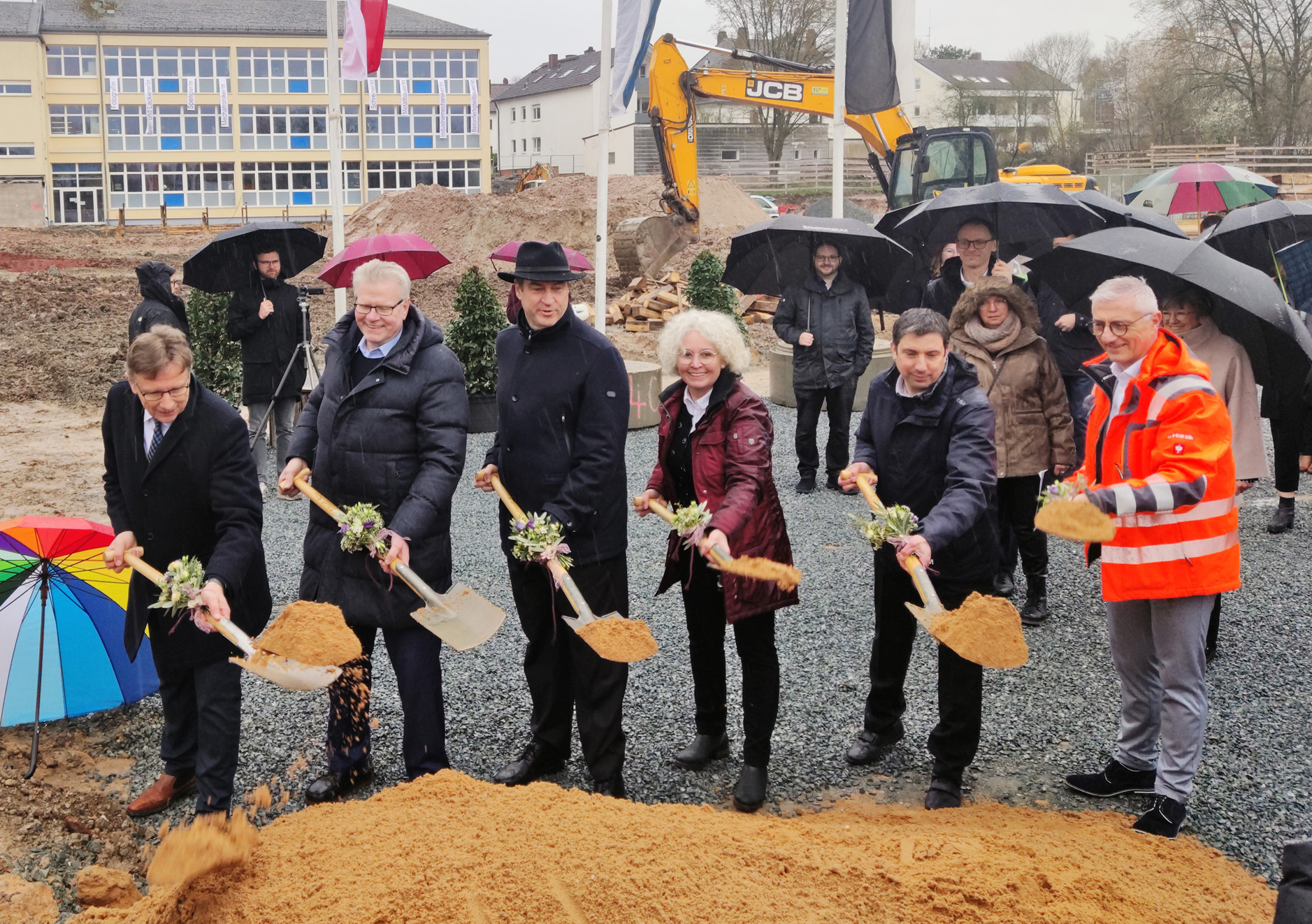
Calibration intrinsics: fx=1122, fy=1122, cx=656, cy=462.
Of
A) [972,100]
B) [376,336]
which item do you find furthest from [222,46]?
[376,336]

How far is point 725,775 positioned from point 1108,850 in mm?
1509

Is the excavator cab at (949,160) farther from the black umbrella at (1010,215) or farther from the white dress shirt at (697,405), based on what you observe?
the white dress shirt at (697,405)

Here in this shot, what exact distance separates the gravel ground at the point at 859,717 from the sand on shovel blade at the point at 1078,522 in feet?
3.99

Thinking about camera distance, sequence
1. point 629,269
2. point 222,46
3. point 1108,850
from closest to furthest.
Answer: point 1108,850
point 629,269
point 222,46

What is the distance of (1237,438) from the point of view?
18.7ft

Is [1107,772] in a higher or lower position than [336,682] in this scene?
lower

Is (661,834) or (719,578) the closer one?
(661,834)

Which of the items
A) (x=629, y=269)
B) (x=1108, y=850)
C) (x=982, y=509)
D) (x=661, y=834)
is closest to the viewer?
(x=661, y=834)

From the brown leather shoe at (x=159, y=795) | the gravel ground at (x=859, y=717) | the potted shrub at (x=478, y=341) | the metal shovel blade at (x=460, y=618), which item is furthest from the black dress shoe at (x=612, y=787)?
the potted shrub at (x=478, y=341)

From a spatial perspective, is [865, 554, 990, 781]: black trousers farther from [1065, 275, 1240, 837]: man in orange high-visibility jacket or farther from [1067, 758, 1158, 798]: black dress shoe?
[1065, 275, 1240, 837]: man in orange high-visibility jacket

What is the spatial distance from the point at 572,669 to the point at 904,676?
4.48 feet

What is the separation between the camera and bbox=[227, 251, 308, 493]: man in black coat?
873 cm

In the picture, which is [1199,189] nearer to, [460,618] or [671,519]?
[671,519]

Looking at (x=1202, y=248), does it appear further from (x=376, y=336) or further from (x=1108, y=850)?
(x=376, y=336)
